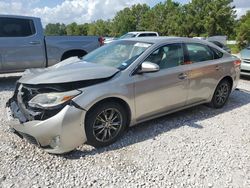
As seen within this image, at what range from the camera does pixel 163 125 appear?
4.51 m

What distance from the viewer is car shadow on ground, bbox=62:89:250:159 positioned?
12.0ft

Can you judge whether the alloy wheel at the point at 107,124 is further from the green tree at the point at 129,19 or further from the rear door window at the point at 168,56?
the green tree at the point at 129,19

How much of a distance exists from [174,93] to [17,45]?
4675 mm

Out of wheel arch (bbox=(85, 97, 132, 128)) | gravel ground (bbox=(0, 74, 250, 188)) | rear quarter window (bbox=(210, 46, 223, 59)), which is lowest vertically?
gravel ground (bbox=(0, 74, 250, 188))

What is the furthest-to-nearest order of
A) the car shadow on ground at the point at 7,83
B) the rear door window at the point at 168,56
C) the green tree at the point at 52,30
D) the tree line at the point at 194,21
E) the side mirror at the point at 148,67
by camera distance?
the tree line at the point at 194,21, the green tree at the point at 52,30, the car shadow on ground at the point at 7,83, the rear door window at the point at 168,56, the side mirror at the point at 148,67

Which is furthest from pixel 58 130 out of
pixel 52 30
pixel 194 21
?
pixel 194 21

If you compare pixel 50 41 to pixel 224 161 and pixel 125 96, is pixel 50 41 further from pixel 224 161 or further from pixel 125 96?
pixel 224 161

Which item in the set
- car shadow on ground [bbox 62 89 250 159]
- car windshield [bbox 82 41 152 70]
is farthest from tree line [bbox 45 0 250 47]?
car windshield [bbox 82 41 152 70]

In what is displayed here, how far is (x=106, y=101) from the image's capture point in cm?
363

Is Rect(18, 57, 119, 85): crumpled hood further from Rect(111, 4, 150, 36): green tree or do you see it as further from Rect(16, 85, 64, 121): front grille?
Rect(111, 4, 150, 36): green tree

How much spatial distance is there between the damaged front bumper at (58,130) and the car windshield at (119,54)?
1.09 metres

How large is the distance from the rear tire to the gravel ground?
88cm

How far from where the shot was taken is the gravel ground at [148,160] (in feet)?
9.82

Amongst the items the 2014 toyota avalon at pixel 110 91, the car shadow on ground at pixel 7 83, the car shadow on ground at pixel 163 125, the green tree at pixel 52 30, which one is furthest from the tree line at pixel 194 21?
the 2014 toyota avalon at pixel 110 91
